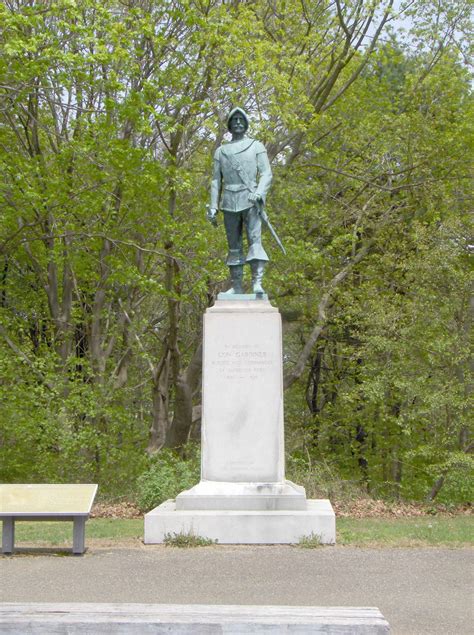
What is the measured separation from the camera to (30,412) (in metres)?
18.0

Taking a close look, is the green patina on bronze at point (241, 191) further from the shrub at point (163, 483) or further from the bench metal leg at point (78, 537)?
the shrub at point (163, 483)

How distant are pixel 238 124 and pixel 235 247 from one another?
161cm

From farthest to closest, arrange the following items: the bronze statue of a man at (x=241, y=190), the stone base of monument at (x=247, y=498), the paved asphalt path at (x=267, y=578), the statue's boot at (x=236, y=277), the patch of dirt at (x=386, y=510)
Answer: the patch of dirt at (x=386, y=510), the statue's boot at (x=236, y=277), the bronze statue of a man at (x=241, y=190), the stone base of monument at (x=247, y=498), the paved asphalt path at (x=267, y=578)

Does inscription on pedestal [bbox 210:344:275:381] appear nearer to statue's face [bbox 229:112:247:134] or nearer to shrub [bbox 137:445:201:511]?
statue's face [bbox 229:112:247:134]

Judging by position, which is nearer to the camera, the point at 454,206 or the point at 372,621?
the point at 372,621

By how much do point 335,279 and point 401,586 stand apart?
45.0 feet

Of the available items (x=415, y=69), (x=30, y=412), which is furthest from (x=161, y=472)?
(x=415, y=69)

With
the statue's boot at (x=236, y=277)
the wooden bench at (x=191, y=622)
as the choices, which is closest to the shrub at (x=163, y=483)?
the statue's boot at (x=236, y=277)

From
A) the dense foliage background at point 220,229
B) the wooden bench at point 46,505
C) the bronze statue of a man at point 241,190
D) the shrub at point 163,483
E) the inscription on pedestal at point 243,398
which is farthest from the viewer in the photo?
the dense foliage background at point 220,229

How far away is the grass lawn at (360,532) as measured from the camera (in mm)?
9711


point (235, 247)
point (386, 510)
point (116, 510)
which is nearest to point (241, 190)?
point (235, 247)

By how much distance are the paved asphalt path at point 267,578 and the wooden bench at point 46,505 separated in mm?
277

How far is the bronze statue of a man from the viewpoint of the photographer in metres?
10.7

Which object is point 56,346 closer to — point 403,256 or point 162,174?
point 162,174
